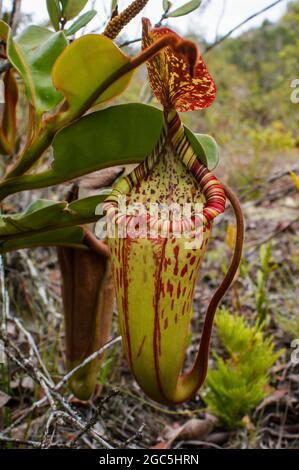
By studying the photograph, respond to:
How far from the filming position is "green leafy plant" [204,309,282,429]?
1.34m

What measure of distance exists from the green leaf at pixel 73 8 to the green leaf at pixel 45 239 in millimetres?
433

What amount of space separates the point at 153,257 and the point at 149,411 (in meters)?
0.97

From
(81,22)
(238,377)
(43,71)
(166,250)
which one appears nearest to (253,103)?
(238,377)

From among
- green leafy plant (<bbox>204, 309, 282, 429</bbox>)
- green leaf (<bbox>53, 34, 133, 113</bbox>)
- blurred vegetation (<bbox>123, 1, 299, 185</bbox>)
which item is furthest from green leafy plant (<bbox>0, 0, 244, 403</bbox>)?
blurred vegetation (<bbox>123, 1, 299, 185</bbox>)

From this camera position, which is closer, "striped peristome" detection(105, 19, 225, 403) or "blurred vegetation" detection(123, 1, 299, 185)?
"striped peristome" detection(105, 19, 225, 403)

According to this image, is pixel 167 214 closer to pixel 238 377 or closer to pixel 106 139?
pixel 106 139

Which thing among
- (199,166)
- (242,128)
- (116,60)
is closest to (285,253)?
(199,166)

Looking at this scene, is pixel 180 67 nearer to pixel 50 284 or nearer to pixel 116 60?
pixel 116 60

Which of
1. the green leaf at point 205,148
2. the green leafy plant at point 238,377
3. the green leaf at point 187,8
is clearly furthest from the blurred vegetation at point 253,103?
the green leafy plant at point 238,377

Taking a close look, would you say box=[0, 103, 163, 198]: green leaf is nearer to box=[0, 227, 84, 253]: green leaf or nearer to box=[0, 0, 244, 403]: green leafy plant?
box=[0, 0, 244, 403]: green leafy plant

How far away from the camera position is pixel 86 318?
119 centimetres

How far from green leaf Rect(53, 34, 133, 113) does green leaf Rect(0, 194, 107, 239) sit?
0.21 metres

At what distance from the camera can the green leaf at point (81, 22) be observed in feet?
2.97

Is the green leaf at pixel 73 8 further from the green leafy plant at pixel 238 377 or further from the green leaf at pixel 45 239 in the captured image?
the green leafy plant at pixel 238 377
